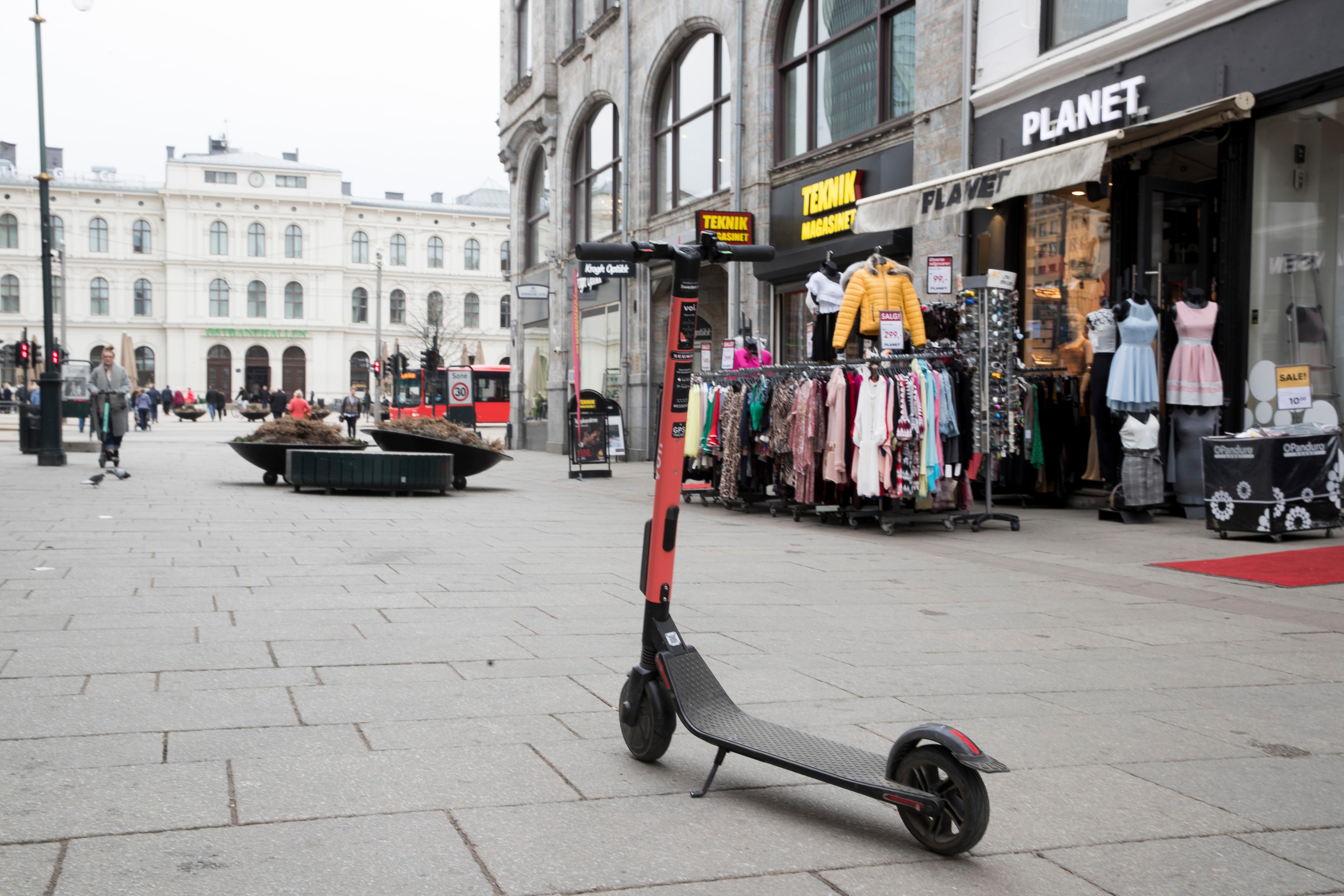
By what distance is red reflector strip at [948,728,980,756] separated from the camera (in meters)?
2.71

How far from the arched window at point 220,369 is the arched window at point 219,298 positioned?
2.35 m

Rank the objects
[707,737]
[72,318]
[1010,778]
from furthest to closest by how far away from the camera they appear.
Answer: [72,318] < [1010,778] < [707,737]

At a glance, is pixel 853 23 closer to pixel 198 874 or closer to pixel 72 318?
pixel 198 874

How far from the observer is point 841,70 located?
659 inches

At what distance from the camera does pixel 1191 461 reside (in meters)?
10.6

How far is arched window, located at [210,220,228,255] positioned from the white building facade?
7 cm

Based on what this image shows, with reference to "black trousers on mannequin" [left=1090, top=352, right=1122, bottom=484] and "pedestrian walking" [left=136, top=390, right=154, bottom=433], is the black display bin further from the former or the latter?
"pedestrian walking" [left=136, top=390, right=154, bottom=433]

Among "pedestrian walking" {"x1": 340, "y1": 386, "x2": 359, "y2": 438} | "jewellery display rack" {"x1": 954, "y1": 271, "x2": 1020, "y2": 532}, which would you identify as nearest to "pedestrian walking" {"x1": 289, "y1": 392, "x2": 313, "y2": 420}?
"pedestrian walking" {"x1": 340, "y1": 386, "x2": 359, "y2": 438}

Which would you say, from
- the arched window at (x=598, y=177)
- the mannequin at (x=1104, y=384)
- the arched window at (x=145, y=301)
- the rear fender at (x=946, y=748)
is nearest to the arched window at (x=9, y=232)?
the arched window at (x=145, y=301)

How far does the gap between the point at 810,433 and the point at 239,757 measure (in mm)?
7772

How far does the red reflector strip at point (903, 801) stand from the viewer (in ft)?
9.04

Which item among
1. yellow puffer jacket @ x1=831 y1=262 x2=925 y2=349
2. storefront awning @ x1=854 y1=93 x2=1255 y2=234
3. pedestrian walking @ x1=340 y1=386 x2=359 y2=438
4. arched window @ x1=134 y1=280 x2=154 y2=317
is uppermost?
arched window @ x1=134 y1=280 x2=154 y2=317

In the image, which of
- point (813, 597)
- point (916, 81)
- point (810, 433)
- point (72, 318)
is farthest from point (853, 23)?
point (72, 318)

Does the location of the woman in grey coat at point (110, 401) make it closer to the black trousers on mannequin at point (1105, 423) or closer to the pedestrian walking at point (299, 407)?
the black trousers on mannequin at point (1105, 423)
